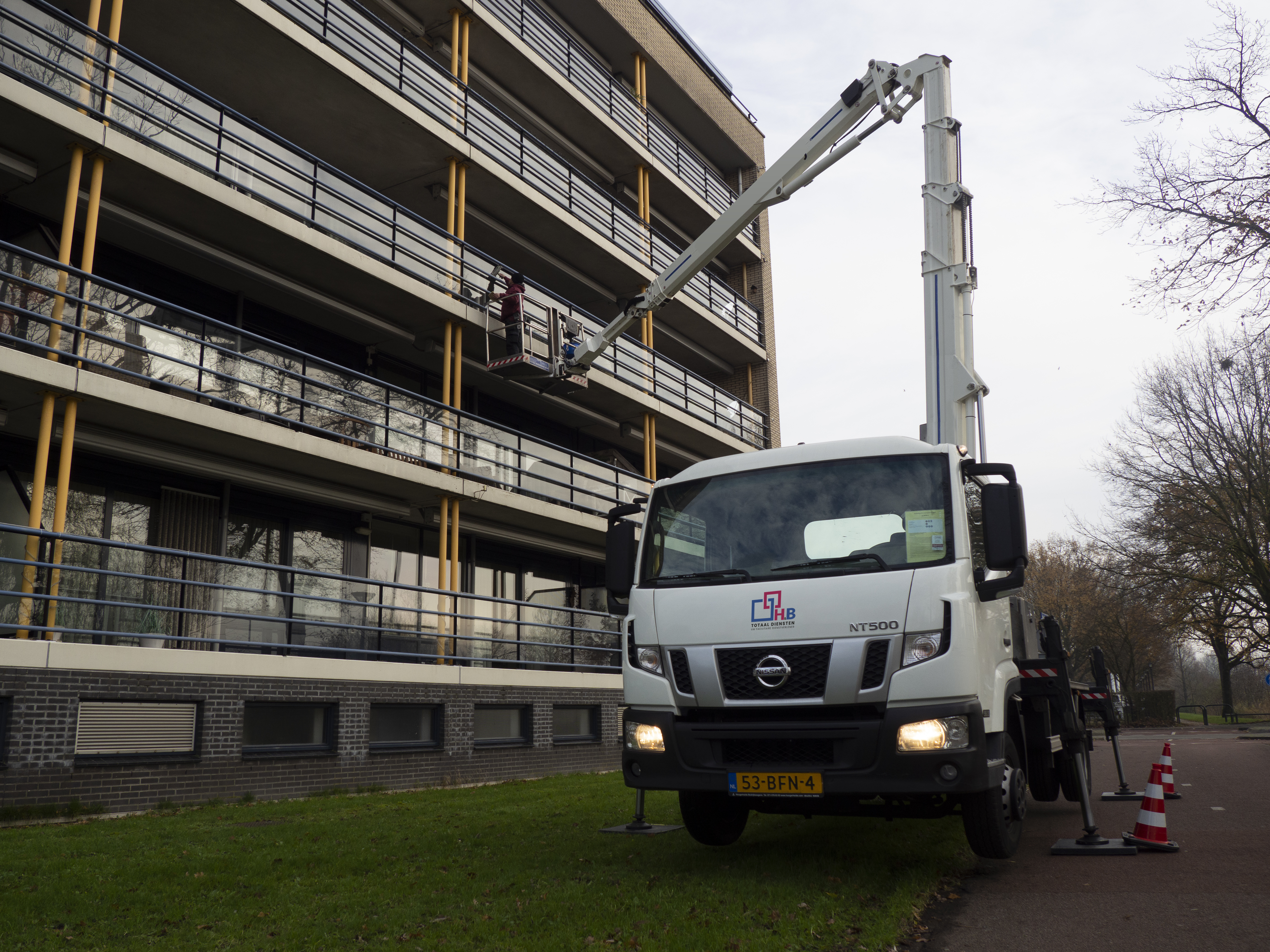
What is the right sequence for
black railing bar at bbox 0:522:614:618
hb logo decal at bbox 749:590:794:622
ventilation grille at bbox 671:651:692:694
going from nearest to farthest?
hb logo decal at bbox 749:590:794:622, ventilation grille at bbox 671:651:692:694, black railing bar at bbox 0:522:614:618

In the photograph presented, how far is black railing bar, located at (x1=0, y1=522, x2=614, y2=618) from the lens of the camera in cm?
980

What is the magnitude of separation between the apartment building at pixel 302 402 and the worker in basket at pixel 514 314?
0.08 metres

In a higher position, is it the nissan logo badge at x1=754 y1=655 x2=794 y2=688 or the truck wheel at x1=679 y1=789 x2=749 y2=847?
the nissan logo badge at x1=754 y1=655 x2=794 y2=688

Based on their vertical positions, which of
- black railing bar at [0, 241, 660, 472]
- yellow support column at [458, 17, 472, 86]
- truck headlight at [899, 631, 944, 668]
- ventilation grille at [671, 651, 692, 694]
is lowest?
ventilation grille at [671, 651, 692, 694]

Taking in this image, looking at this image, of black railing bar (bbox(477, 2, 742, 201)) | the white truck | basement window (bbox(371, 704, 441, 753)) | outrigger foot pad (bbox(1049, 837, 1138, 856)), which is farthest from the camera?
black railing bar (bbox(477, 2, 742, 201))

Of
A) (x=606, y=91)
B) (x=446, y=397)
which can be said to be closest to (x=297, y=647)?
(x=446, y=397)

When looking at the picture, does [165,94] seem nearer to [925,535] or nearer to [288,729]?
[288,729]

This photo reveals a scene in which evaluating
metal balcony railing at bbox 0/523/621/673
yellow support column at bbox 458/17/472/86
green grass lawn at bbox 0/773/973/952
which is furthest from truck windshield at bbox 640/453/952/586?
yellow support column at bbox 458/17/472/86

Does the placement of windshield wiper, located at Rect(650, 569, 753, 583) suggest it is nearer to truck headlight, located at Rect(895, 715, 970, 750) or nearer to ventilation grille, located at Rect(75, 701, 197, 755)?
truck headlight, located at Rect(895, 715, 970, 750)

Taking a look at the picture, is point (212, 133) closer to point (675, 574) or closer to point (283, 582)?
point (283, 582)

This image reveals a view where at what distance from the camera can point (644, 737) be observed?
6402 millimetres

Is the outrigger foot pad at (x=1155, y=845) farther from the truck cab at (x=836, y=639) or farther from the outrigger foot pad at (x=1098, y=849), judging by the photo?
the truck cab at (x=836, y=639)

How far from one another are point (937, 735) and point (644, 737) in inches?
72.1

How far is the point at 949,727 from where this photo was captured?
5637 mm
